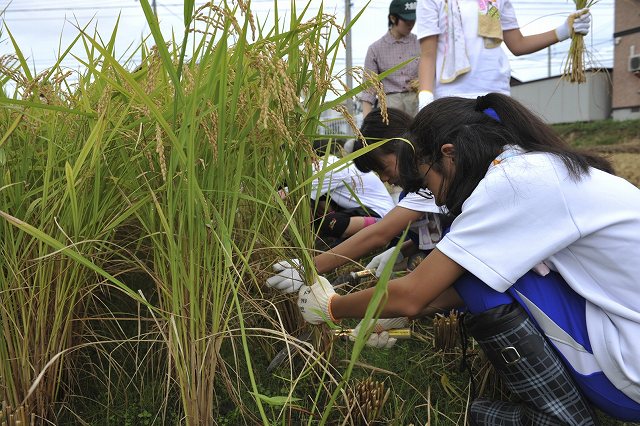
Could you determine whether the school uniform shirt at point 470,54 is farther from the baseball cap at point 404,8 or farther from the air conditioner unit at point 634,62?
the air conditioner unit at point 634,62

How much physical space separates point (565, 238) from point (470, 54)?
127cm

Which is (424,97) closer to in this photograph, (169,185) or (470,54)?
(470,54)

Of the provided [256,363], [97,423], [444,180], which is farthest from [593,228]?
[97,423]

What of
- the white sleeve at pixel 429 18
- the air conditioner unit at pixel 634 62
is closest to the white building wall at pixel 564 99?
the air conditioner unit at pixel 634 62

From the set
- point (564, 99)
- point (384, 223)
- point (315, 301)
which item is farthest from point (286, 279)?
point (564, 99)

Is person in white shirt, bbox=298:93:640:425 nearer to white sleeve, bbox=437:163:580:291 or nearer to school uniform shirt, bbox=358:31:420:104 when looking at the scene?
white sleeve, bbox=437:163:580:291

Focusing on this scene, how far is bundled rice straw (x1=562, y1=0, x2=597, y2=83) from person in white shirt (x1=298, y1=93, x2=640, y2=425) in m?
1.23

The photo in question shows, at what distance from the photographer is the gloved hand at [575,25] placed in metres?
2.22

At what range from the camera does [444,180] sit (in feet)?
4.29

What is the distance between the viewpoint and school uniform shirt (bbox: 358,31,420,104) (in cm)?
338

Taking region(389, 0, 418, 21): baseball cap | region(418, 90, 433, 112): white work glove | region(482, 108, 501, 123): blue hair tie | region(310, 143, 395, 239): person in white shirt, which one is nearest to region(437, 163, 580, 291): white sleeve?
region(482, 108, 501, 123): blue hair tie

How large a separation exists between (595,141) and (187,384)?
40.1ft

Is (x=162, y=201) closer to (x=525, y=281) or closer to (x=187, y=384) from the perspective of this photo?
(x=187, y=384)

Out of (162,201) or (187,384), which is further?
(162,201)
